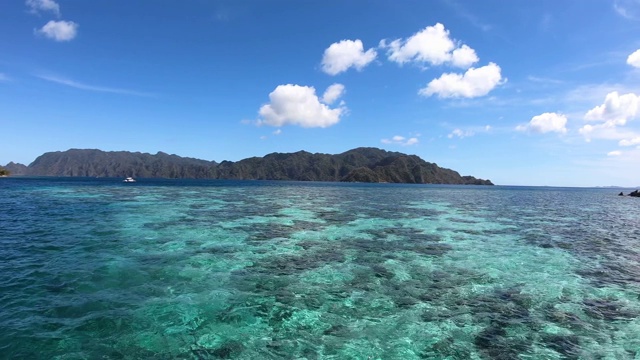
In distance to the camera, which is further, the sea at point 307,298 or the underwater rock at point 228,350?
the sea at point 307,298

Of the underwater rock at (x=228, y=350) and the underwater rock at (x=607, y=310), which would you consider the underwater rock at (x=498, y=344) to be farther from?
the underwater rock at (x=228, y=350)

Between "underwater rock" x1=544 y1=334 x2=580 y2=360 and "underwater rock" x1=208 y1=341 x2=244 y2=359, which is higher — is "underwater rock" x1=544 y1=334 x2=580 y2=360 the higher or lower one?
the lower one

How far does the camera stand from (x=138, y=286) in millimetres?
15812

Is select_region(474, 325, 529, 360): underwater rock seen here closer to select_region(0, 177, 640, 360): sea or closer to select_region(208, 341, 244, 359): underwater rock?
select_region(0, 177, 640, 360): sea

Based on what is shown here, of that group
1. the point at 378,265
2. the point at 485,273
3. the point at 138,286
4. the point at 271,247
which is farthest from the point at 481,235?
the point at 138,286

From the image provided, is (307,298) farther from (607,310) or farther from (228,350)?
(607,310)

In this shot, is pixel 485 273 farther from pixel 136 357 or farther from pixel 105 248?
pixel 105 248

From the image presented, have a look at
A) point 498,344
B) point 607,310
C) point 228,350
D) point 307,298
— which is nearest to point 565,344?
point 498,344

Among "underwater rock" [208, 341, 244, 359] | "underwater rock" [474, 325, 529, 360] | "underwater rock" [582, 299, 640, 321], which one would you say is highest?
"underwater rock" [208, 341, 244, 359]

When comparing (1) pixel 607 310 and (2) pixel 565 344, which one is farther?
(1) pixel 607 310

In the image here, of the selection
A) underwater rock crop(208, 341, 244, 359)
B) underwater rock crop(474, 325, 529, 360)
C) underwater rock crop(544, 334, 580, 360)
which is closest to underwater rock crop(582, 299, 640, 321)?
underwater rock crop(544, 334, 580, 360)

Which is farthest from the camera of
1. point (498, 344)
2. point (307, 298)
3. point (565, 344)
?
point (307, 298)

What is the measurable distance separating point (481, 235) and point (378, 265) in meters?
18.8

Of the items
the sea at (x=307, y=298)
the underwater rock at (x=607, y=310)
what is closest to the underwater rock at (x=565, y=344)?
the sea at (x=307, y=298)
